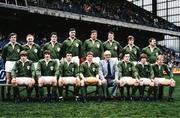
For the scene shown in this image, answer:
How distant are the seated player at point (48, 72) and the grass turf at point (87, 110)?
59 centimetres

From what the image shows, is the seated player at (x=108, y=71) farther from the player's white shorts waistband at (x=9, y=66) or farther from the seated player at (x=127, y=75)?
the player's white shorts waistband at (x=9, y=66)

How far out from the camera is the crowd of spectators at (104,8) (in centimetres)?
2688

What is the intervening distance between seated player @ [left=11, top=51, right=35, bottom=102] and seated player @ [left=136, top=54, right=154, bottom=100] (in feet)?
9.86

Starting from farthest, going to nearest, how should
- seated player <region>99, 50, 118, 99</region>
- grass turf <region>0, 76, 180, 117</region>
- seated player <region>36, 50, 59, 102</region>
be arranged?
1. seated player <region>99, 50, 118, 99</region>
2. seated player <region>36, 50, 59, 102</region>
3. grass turf <region>0, 76, 180, 117</region>

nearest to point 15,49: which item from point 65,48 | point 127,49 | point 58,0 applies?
point 65,48

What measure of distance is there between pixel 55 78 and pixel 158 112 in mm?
2945

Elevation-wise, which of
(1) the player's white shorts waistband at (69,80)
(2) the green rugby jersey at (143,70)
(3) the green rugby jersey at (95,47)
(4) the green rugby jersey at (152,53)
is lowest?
(1) the player's white shorts waistband at (69,80)

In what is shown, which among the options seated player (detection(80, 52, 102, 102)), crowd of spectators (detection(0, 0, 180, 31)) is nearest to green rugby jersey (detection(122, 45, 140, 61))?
seated player (detection(80, 52, 102, 102))

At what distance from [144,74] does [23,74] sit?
→ 3.43m

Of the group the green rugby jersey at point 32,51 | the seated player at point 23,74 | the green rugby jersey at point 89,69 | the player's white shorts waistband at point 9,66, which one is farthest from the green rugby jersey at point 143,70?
the player's white shorts waistband at point 9,66

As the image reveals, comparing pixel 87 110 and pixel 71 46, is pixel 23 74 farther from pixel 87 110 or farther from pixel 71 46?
pixel 87 110

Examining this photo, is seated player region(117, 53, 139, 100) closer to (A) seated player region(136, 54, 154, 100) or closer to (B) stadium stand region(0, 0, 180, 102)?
(A) seated player region(136, 54, 154, 100)

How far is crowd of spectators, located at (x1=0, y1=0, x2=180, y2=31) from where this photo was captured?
26.9 metres

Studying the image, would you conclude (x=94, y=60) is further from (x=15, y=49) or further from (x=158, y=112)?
(x=158, y=112)
